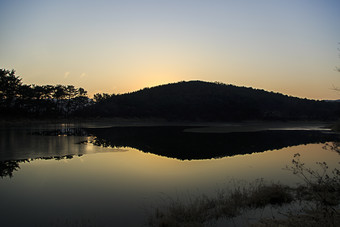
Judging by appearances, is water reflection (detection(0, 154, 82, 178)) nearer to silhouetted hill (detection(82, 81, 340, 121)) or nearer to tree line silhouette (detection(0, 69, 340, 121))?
tree line silhouette (detection(0, 69, 340, 121))

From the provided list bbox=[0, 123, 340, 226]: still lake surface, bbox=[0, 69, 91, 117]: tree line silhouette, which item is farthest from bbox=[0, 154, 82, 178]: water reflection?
bbox=[0, 69, 91, 117]: tree line silhouette

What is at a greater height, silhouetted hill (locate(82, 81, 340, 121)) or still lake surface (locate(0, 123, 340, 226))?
silhouetted hill (locate(82, 81, 340, 121))

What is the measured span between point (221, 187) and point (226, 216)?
3290 millimetres

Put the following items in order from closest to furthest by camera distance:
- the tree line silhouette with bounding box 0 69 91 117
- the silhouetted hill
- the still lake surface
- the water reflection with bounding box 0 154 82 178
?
the still lake surface → the water reflection with bounding box 0 154 82 178 → the tree line silhouette with bounding box 0 69 91 117 → the silhouetted hill

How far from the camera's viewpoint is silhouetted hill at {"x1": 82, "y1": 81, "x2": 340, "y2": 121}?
9575 centimetres

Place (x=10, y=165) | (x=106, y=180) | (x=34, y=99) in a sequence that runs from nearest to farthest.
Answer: (x=106, y=180) < (x=10, y=165) < (x=34, y=99)

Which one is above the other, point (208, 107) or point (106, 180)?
point (208, 107)

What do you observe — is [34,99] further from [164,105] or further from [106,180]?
[106,180]

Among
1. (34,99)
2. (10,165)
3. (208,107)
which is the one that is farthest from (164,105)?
(10,165)

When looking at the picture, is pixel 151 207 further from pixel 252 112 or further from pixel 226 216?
pixel 252 112

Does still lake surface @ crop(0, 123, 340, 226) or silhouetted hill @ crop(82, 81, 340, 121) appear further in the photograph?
silhouetted hill @ crop(82, 81, 340, 121)

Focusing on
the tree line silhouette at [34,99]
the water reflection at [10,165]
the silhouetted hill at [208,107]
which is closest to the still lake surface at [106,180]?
the water reflection at [10,165]

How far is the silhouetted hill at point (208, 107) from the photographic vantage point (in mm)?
95750

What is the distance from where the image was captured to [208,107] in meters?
103
